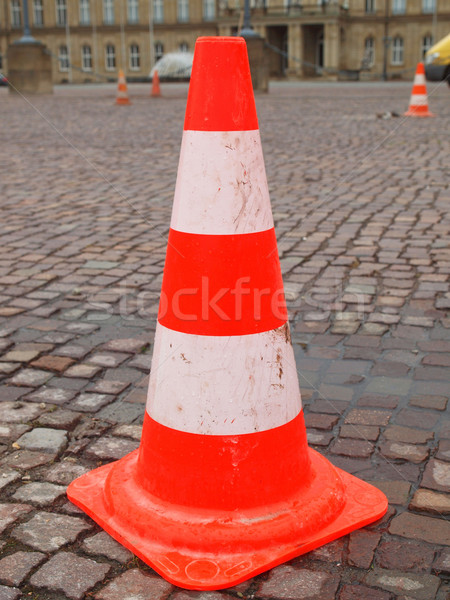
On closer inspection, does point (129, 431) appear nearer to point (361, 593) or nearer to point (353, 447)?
point (353, 447)

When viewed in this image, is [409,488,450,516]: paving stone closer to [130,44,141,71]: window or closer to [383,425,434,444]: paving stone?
[383,425,434,444]: paving stone

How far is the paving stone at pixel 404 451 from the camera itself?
8.45ft

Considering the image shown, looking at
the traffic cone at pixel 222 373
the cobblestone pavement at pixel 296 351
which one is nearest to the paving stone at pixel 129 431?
the cobblestone pavement at pixel 296 351

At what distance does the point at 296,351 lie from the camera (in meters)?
3.54

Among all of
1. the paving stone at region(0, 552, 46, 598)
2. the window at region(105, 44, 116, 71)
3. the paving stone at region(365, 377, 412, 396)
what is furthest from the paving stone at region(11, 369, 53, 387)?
the window at region(105, 44, 116, 71)

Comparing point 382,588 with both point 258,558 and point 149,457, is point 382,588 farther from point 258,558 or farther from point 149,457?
point 149,457

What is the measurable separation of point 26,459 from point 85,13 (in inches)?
2646

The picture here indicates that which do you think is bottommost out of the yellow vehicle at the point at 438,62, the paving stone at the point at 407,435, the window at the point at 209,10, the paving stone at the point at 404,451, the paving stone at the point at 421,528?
the paving stone at the point at 407,435

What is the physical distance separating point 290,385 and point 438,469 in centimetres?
62

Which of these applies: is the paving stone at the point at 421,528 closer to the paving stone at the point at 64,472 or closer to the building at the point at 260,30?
the paving stone at the point at 64,472

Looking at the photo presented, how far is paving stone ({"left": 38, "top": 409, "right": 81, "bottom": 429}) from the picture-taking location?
A: 9.26 ft

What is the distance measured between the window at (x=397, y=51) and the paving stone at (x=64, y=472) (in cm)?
6063

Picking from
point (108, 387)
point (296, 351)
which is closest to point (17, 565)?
point (108, 387)

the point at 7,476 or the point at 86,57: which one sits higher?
the point at 86,57
